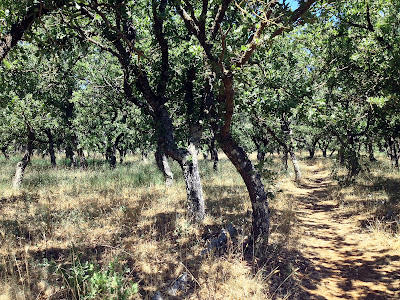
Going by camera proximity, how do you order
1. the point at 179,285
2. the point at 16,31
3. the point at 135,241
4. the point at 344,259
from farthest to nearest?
the point at 344,259
the point at 135,241
the point at 179,285
the point at 16,31

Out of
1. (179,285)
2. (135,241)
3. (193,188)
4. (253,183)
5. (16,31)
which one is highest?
(16,31)

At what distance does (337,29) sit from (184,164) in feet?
22.1

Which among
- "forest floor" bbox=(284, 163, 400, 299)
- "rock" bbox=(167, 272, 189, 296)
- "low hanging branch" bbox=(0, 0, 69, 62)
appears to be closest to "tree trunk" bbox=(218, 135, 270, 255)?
"forest floor" bbox=(284, 163, 400, 299)

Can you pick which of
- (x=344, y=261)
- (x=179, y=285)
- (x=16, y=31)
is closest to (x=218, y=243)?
(x=179, y=285)

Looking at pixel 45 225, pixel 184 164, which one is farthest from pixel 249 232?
pixel 45 225

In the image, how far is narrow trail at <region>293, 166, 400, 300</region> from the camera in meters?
4.76

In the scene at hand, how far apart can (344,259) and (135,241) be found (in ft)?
15.6

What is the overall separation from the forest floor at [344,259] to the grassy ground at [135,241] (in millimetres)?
307

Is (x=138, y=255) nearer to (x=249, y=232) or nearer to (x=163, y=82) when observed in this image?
(x=249, y=232)

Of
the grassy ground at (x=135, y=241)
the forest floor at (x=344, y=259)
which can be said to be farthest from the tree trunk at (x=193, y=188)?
the forest floor at (x=344, y=259)

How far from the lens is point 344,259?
20.2 ft

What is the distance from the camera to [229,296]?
403cm

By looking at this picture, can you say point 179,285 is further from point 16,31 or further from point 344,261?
point 16,31

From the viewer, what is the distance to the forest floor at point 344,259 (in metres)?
4.77
